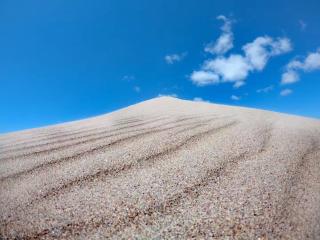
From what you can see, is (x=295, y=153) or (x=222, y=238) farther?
(x=295, y=153)

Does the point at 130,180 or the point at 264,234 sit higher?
the point at 130,180

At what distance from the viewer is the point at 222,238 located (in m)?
1.19

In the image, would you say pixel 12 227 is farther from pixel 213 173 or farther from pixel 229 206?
pixel 213 173

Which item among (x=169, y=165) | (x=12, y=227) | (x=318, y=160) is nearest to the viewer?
(x=12, y=227)

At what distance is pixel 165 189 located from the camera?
1649 millimetres

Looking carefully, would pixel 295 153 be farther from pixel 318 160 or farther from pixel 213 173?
pixel 213 173

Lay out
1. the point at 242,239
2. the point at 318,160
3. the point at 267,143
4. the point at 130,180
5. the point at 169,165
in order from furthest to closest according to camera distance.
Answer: the point at 267,143
the point at 318,160
the point at 169,165
the point at 130,180
the point at 242,239

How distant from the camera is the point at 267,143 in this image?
8.59 feet

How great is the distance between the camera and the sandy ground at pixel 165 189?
1277 millimetres

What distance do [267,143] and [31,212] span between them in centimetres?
211

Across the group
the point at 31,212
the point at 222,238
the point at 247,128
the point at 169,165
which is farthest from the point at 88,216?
the point at 247,128

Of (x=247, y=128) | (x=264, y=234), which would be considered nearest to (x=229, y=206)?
(x=264, y=234)

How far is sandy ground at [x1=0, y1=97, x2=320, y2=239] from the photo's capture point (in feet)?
4.19

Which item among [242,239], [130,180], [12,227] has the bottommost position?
[242,239]
